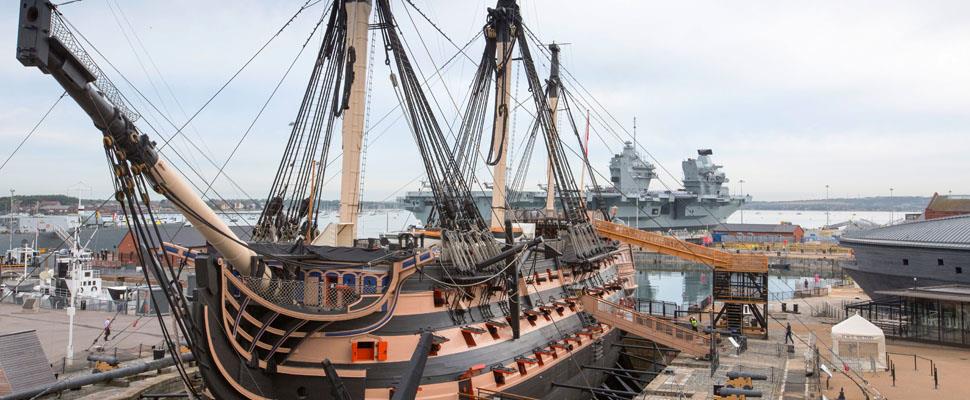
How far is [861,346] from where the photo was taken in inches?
923

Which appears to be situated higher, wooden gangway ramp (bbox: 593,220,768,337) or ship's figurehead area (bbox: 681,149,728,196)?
ship's figurehead area (bbox: 681,149,728,196)

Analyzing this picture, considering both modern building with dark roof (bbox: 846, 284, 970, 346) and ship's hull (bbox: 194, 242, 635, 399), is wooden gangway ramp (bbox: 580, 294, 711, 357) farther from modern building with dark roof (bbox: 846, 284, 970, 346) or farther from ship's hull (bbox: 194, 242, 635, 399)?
modern building with dark roof (bbox: 846, 284, 970, 346)

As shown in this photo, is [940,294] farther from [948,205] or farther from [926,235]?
[948,205]

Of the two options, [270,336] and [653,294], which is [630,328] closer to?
[270,336]

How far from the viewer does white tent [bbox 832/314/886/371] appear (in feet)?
76.4

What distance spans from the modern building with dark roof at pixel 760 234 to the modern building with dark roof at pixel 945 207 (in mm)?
26047

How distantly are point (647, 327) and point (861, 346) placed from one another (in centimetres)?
716

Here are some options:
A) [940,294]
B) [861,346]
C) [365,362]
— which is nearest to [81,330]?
[365,362]

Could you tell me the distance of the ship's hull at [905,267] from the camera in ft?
106

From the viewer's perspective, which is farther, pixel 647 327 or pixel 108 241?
pixel 108 241

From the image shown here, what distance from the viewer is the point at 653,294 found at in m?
64.2

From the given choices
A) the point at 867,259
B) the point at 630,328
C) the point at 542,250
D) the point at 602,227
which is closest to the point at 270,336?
the point at 542,250

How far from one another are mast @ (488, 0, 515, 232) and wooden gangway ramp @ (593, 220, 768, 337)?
5061mm

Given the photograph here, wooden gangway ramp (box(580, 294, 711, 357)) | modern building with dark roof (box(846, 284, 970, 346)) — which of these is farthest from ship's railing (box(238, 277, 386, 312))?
modern building with dark roof (box(846, 284, 970, 346))
